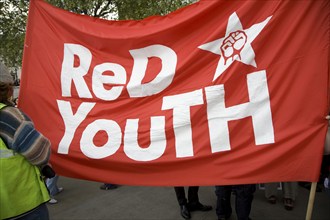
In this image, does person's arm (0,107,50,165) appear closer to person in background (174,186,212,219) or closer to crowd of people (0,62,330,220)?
crowd of people (0,62,330,220)

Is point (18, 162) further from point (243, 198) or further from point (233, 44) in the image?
point (243, 198)

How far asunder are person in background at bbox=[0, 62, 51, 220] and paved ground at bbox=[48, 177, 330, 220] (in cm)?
224

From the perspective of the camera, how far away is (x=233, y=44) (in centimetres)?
236

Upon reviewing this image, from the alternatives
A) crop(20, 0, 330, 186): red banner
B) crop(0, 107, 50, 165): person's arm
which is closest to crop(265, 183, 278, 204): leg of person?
crop(20, 0, 330, 186): red banner

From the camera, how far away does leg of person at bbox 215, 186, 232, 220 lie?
356 cm

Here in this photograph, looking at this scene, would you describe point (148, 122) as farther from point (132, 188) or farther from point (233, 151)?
point (132, 188)

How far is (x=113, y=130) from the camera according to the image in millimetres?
2670

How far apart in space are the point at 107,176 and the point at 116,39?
50.0 inches

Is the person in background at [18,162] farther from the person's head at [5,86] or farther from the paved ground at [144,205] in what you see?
the paved ground at [144,205]

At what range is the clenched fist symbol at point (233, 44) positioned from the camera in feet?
7.61

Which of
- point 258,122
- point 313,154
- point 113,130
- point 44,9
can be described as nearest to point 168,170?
point 113,130

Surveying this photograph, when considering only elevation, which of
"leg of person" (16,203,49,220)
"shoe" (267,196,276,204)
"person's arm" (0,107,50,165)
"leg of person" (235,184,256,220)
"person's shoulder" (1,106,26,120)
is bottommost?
"shoe" (267,196,276,204)

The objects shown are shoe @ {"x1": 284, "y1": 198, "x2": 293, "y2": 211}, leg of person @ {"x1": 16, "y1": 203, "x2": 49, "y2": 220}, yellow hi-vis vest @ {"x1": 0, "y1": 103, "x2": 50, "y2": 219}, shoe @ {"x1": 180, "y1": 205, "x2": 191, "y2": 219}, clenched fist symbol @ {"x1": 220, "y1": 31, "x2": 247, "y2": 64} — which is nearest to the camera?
yellow hi-vis vest @ {"x1": 0, "y1": 103, "x2": 50, "y2": 219}

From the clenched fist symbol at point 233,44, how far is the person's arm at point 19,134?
154 cm
